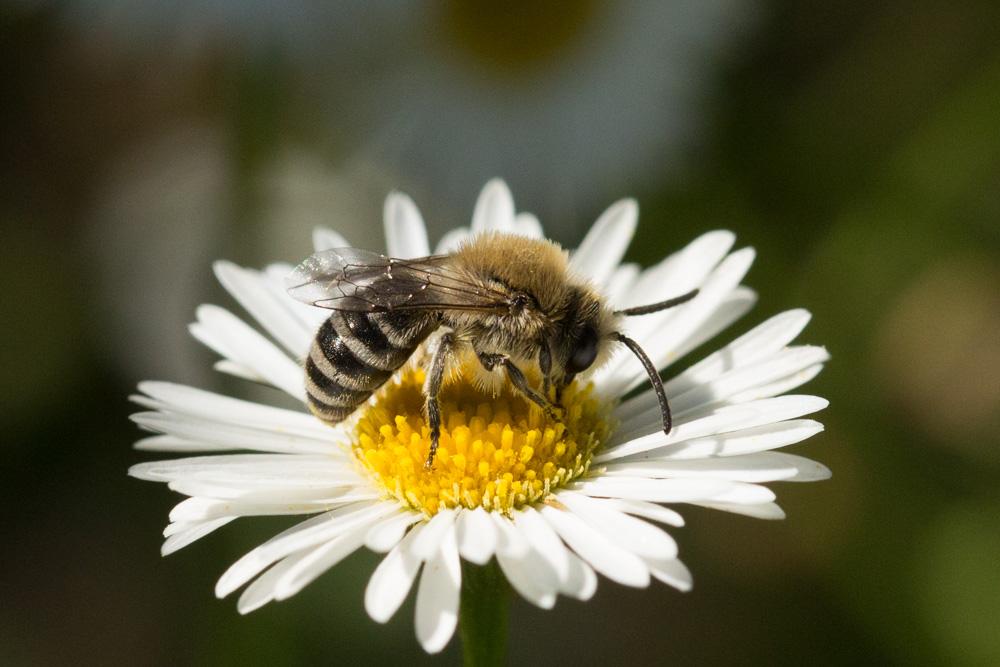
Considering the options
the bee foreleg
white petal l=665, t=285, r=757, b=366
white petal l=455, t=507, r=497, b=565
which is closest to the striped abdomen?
the bee foreleg

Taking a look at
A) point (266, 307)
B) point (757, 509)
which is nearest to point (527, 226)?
point (266, 307)

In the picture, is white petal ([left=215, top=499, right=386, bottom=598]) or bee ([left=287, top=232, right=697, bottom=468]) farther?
bee ([left=287, top=232, right=697, bottom=468])

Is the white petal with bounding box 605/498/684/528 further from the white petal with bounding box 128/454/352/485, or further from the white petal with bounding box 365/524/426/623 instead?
the white petal with bounding box 128/454/352/485

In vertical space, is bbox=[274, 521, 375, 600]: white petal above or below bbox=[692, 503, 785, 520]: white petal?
above

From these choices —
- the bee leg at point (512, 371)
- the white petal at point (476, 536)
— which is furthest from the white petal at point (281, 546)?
the bee leg at point (512, 371)

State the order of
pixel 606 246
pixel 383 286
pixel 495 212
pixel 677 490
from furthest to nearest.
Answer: pixel 495 212
pixel 606 246
pixel 383 286
pixel 677 490

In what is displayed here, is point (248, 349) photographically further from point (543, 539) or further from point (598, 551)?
point (598, 551)
